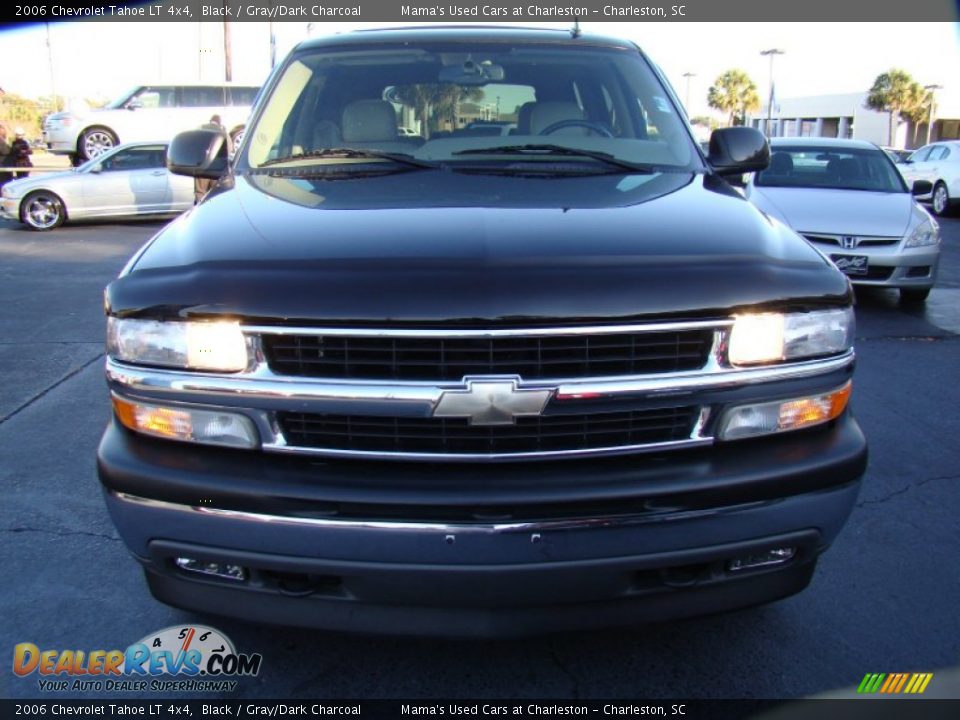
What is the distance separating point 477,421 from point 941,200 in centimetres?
1876

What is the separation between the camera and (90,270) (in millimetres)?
9969

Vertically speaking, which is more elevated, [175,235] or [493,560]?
[175,235]

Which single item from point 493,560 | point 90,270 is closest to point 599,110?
point 493,560

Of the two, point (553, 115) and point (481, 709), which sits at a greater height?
point (553, 115)

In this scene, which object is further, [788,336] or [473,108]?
[473,108]

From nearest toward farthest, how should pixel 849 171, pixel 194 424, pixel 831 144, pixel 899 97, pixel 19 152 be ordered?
pixel 194 424
pixel 849 171
pixel 831 144
pixel 19 152
pixel 899 97

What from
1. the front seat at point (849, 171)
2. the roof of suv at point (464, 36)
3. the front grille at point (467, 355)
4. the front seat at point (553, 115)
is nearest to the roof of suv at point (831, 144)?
the front seat at point (849, 171)

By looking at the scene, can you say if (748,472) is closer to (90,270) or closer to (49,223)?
(90,270)

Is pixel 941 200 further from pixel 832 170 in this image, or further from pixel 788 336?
pixel 788 336

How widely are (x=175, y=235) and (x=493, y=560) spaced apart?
4.33ft

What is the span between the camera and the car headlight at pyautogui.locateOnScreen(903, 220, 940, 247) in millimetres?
7512

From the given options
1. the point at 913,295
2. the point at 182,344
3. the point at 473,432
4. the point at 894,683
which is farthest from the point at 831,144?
the point at 182,344

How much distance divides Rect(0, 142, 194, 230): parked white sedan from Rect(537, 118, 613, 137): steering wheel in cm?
1212

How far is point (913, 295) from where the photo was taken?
8.00 m
